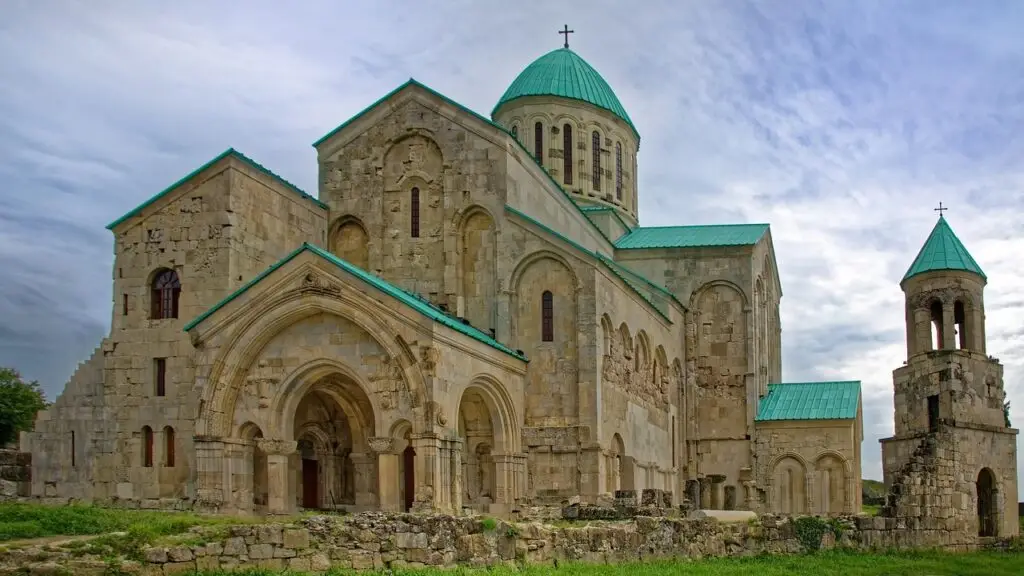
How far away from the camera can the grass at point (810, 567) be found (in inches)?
655

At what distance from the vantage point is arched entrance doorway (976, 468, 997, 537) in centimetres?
2828

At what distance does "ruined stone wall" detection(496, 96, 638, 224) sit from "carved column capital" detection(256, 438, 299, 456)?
17522 mm

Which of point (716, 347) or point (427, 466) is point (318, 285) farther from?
point (716, 347)

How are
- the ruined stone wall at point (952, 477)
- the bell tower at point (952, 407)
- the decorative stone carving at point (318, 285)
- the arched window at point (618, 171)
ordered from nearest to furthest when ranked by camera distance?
the decorative stone carving at point (318, 285), the ruined stone wall at point (952, 477), the bell tower at point (952, 407), the arched window at point (618, 171)

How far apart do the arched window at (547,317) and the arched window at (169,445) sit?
30.5ft

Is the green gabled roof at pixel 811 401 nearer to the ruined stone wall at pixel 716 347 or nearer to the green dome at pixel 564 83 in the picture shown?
the ruined stone wall at pixel 716 347

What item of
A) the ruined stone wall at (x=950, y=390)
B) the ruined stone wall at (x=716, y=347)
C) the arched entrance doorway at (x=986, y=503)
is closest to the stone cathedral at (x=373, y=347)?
the ruined stone wall at (x=716, y=347)

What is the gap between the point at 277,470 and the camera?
84.5 ft

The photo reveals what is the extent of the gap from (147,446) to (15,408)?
20.3 meters

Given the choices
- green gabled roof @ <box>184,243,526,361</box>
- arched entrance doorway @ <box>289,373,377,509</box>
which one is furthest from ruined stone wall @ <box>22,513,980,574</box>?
arched entrance doorway @ <box>289,373,377,509</box>

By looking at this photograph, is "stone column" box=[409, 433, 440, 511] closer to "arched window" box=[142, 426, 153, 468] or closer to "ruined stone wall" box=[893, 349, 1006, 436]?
"arched window" box=[142, 426, 153, 468]

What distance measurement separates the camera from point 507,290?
2986 cm

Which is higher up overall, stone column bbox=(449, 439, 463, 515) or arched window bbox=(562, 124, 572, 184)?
arched window bbox=(562, 124, 572, 184)

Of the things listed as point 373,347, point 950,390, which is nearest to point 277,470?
point 373,347
